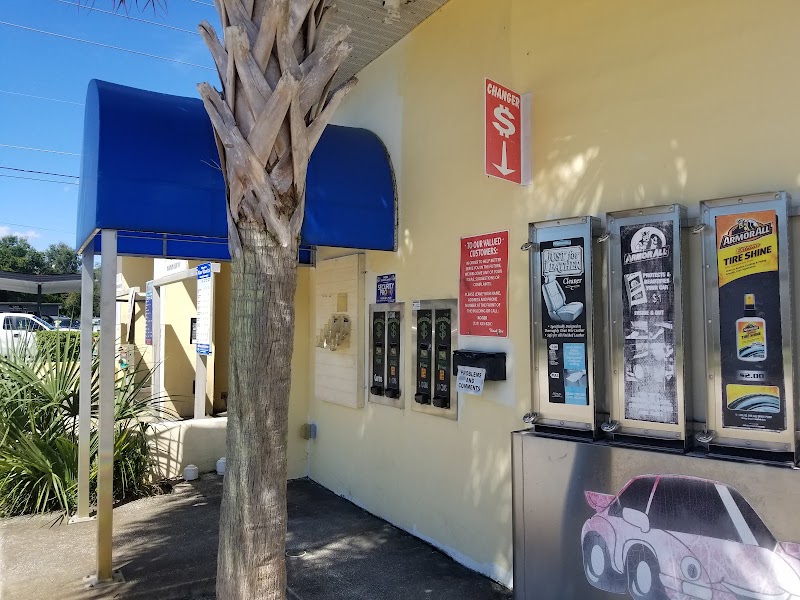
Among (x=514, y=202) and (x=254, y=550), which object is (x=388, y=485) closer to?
(x=514, y=202)

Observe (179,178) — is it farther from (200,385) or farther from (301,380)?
(200,385)

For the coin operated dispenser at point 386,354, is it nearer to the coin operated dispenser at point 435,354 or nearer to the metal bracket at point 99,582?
the coin operated dispenser at point 435,354

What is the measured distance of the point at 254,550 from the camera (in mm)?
2418

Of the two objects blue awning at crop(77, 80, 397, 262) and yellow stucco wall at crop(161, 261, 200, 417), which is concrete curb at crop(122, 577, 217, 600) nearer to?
blue awning at crop(77, 80, 397, 262)

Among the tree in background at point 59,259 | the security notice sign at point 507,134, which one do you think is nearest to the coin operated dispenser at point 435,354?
the security notice sign at point 507,134

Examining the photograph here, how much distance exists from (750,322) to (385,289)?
346 cm

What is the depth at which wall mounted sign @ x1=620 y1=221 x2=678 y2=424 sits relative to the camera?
332cm

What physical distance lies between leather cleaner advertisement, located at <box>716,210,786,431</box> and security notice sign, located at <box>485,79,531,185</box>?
4.97ft

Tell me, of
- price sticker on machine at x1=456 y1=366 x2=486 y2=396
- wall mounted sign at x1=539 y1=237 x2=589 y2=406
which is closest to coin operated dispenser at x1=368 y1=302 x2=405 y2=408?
price sticker on machine at x1=456 y1=366 x2=486 y2=396

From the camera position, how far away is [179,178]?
15.0ft

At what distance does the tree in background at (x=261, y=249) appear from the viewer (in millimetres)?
2441

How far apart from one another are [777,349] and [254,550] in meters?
2.62

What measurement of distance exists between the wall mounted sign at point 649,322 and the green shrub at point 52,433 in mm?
5201

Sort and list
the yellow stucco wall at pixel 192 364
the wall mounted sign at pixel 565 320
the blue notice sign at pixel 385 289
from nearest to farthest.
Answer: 1. the wall mounted sign at pixel 565 320
2. the blue notice sign at pixel 385 289
3. the yellow stucco wall at pixel 192 364
